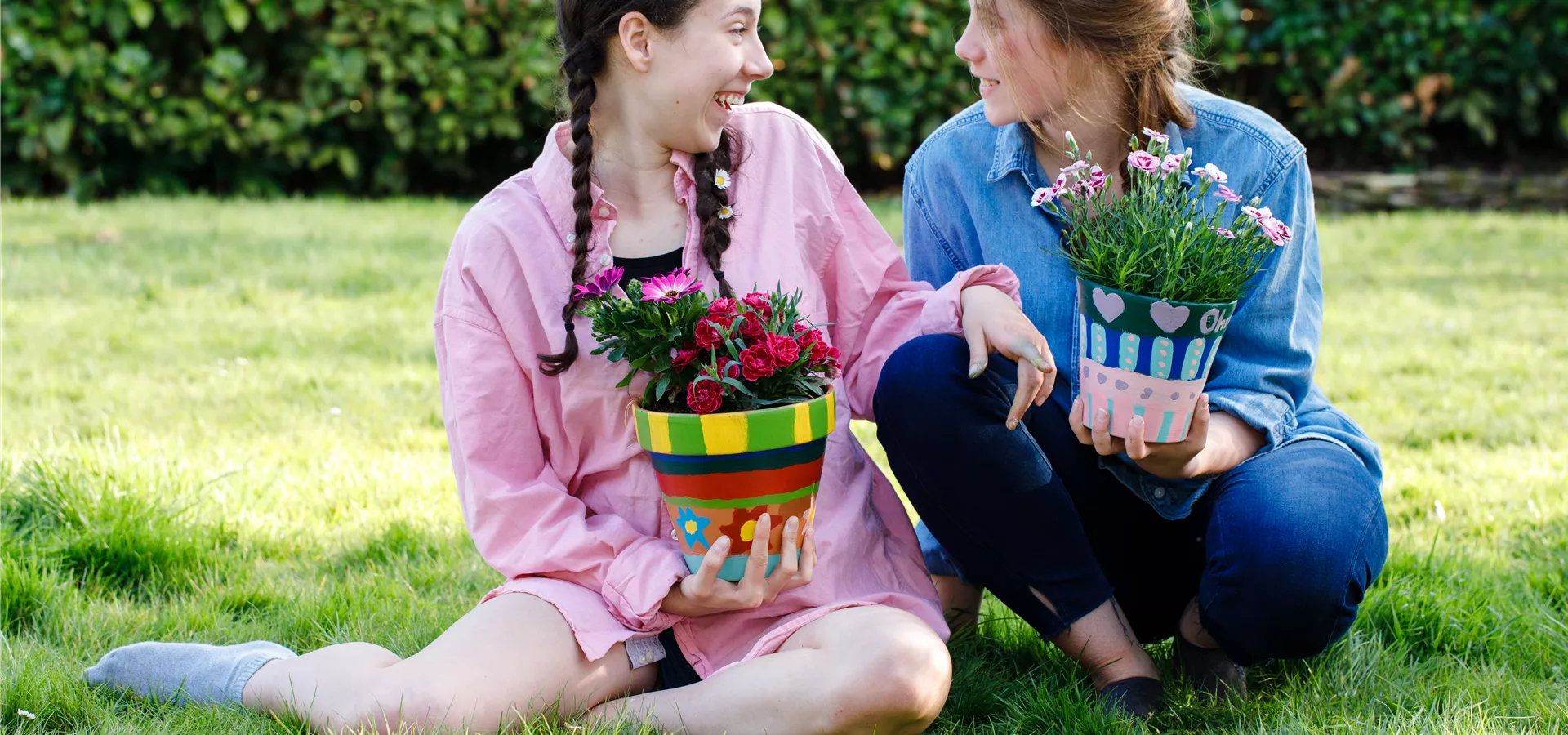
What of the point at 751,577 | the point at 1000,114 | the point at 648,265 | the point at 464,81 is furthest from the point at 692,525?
the point at 464,81

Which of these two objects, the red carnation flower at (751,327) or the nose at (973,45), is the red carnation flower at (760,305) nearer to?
the red carnation flower at (751,327)

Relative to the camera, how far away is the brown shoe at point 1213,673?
2.15 metres

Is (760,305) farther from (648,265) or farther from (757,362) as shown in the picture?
(648,265)

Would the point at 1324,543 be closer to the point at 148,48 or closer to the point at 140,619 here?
the point at 140,619

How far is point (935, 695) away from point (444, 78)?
5.68 meters

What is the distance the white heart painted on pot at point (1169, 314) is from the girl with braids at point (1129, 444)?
0.50 feet

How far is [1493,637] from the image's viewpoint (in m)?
2.33

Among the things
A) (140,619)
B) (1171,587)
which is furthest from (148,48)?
(1171,587)

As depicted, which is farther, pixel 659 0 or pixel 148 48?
pixel 148 48

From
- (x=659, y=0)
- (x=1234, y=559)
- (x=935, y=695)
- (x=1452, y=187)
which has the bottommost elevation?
(x=1452, y=187)

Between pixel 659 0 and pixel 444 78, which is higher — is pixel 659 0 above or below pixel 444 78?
above

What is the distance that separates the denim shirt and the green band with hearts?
0.34m

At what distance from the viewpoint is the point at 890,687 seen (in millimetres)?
1889

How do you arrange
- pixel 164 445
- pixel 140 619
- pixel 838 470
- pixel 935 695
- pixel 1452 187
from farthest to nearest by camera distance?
pixel 1452 187
pixel 164 445
pixel 140 619
pixel 838 470
pixel 935 695
